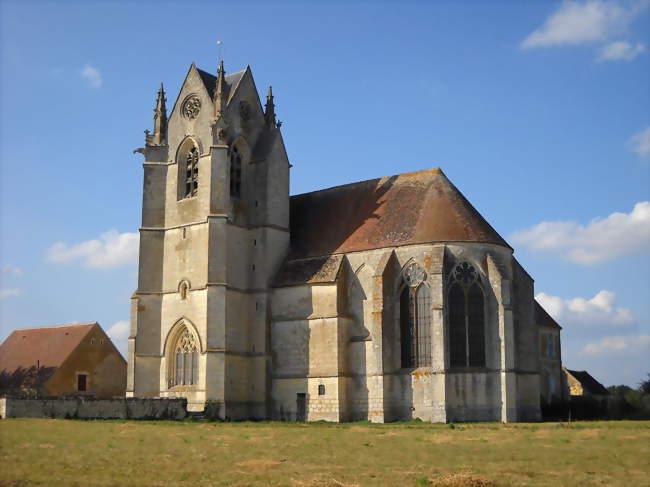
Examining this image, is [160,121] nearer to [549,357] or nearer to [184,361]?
[184,361]

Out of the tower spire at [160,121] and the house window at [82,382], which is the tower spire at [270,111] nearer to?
the tower spire at [160,121]

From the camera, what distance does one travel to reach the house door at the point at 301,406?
4338 cm

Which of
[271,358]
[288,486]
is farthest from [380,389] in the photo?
[288,486]

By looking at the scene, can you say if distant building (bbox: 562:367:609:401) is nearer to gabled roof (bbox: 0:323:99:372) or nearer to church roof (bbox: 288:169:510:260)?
church roof (bbox: 288:169:510:260)

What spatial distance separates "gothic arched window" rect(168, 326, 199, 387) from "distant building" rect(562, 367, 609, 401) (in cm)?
3042

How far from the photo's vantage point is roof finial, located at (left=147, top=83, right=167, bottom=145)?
49.2 m

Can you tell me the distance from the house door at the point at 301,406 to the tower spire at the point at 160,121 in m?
17.2

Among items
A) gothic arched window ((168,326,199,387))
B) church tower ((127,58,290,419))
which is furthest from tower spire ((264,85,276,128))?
gothic arched window ((168,326,199,387))

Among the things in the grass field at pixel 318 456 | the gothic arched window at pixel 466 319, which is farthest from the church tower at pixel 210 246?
the gothic arched window at pixel 466 319

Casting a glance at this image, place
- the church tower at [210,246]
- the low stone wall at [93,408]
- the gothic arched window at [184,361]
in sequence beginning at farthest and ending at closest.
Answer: the gothic arched window at [184,361] → the church tower at [210,246] → the low stone wall at [93,408]

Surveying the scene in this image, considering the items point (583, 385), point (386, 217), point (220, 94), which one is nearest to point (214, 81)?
point (220, 94)

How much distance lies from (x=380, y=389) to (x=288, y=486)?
2417 centimetres

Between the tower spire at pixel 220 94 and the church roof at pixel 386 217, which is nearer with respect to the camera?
the church roof at pixel 386 217

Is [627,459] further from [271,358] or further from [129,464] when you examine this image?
[271,358]
